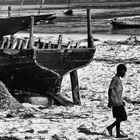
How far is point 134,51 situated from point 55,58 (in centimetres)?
1348

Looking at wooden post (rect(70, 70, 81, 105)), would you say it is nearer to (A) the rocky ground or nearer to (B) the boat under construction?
(A) the rocky ground

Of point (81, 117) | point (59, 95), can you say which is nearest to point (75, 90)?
point (59, 95)

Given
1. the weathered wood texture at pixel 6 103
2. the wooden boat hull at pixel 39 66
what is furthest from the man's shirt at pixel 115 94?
the wooden boat hull at pixel 39 66

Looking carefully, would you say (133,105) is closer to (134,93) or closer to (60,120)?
(134,93)

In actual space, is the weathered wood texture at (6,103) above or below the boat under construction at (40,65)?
below

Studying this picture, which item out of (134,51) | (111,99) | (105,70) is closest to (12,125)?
(111,99)

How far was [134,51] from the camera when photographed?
27.4 m

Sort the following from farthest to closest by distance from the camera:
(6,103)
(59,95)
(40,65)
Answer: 1. (59,95)
2. (40,65)
3. (6,103)

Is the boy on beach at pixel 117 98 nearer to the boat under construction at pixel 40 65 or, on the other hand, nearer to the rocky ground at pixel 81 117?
the rocky ground at pixel 81 117

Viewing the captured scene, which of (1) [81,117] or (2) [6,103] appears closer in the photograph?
(1) [81,117]

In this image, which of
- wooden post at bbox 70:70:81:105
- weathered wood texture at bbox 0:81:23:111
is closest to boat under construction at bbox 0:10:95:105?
wooden post at bbox 70:70:81:105

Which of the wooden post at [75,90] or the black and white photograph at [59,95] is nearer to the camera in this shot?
the black and white photograph at [59,95]

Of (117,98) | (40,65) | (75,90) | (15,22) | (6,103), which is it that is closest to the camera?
(117,98)

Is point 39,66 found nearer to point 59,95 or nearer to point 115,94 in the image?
point 59,95
